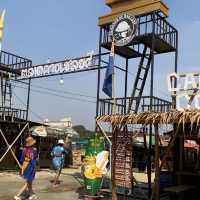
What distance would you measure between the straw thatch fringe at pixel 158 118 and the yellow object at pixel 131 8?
5.24 m

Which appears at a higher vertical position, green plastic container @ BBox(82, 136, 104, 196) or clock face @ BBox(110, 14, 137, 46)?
clock face @ BBox(110, 14, 137, 46)

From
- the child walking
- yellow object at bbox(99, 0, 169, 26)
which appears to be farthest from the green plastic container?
yellow object at bbox(99, 0, 169, 26)

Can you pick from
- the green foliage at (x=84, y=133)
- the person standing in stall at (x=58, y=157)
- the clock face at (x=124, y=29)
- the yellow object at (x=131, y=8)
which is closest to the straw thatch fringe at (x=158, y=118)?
the green foliage at (x=84, y=133)

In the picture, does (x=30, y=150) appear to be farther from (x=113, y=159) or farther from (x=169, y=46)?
(x=169, y=46)

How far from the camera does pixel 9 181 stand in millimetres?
16906

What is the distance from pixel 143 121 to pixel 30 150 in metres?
3.39

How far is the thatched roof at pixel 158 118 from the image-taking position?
410 inches

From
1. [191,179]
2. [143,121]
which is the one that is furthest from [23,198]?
[191,179]

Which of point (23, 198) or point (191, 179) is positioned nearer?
point (23, 198)

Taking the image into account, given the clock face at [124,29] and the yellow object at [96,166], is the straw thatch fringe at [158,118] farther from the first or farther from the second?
the clock face at [124,29]

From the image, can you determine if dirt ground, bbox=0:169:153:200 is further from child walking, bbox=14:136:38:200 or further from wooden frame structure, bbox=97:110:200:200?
wooden frame structure, bbox=97:110:200:200

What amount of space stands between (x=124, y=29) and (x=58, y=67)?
4.57 meters

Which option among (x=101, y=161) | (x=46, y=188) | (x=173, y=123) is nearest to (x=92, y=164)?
(x=101, y=161)

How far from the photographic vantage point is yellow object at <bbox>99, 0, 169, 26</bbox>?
15.6 metres
